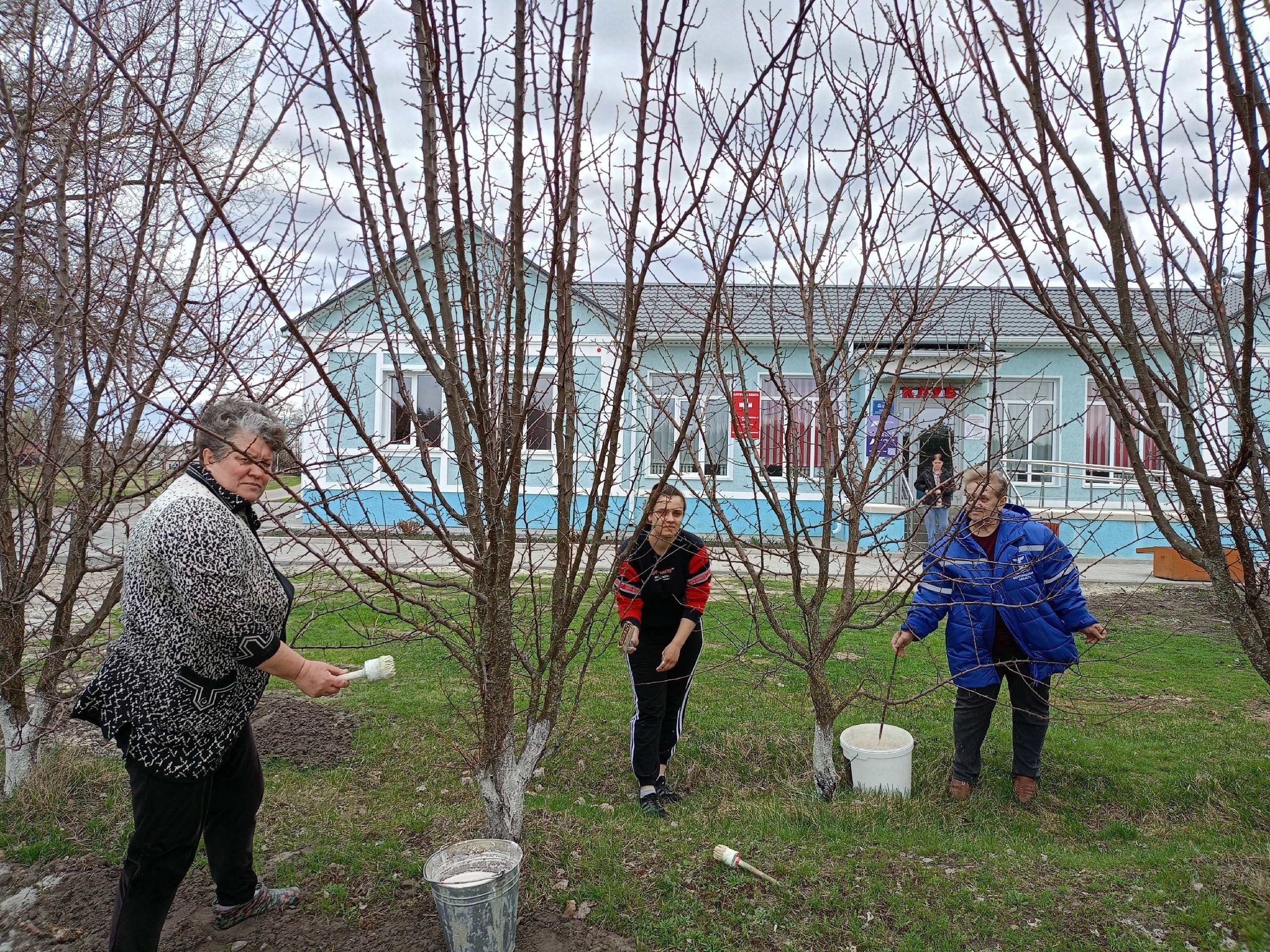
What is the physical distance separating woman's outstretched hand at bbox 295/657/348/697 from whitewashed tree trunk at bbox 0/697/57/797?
81.1 inches

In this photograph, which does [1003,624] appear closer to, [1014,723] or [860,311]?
[1014,723]

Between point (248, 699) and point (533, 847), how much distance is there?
1295 mm

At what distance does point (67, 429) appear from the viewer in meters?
3.90

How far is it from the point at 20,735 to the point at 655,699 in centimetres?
291

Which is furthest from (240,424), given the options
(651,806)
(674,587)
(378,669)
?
(651,806)

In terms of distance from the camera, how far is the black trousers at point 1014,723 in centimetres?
425

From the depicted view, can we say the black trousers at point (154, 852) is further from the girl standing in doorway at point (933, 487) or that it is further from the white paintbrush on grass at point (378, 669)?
the girl standing in doorway at point (933, 487)

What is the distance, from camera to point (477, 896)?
8.07ft

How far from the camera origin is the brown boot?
4.29 meters

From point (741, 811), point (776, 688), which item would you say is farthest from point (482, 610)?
point (776, 688)

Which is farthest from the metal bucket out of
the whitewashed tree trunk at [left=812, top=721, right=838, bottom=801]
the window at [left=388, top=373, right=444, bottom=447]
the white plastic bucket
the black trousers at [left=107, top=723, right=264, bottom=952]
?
the white plastic bucket

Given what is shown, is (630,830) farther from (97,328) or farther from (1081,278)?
(97,328)

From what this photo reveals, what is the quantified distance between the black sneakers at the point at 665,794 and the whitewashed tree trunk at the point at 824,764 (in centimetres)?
70

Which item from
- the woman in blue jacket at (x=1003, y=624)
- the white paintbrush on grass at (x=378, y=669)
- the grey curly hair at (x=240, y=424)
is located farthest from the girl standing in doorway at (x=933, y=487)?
the grey curly hair at (x=240, y=424)
